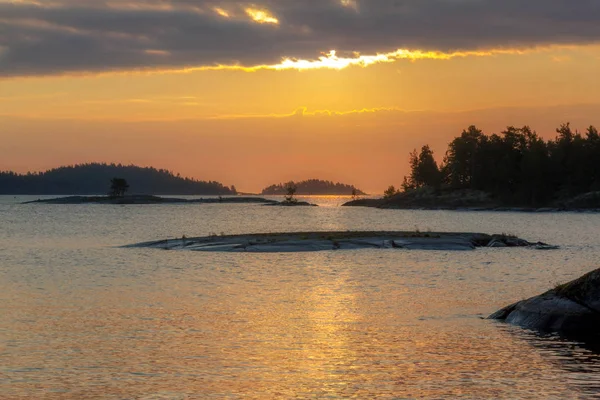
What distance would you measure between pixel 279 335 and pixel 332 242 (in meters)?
46.0

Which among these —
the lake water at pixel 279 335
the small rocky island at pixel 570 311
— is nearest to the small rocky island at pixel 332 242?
the lake water at pixel 279 335

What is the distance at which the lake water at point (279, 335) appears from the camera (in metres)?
24.3

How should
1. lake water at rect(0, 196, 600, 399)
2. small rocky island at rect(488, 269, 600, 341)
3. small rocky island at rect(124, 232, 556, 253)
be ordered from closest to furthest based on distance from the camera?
1. lake water at rect(0, 196, 600, 399)
2. small rocky island at rect(488, 269, 600, 341)
3. small rocky island at rect(124, 232, 556, 253)

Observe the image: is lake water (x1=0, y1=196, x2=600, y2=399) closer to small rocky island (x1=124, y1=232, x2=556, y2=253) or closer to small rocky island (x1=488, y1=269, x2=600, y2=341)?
small rocky island (x1=488, y1=269, x2=600, y2=341)

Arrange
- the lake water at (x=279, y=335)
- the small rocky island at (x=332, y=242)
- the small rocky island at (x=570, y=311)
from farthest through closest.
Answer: the small rocky island at (x=332, y=242), the small rocky island at (x=570, y=311), the lake water at (x=279, y=335)

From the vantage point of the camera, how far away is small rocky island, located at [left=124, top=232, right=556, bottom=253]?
255 ft

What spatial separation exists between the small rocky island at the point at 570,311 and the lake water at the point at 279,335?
1.32 meters

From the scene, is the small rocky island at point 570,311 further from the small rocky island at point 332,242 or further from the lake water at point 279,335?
the small rocky island at point 332,242

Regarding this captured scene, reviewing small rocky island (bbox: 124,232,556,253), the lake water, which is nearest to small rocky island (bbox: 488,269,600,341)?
the lake water

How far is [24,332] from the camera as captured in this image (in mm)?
32969

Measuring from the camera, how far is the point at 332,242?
78.6 m

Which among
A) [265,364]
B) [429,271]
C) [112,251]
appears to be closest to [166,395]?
[265,364]

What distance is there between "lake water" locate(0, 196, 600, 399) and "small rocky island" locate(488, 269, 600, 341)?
132 centimetres

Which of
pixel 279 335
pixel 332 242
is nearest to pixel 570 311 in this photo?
Result: pixel 279 335
